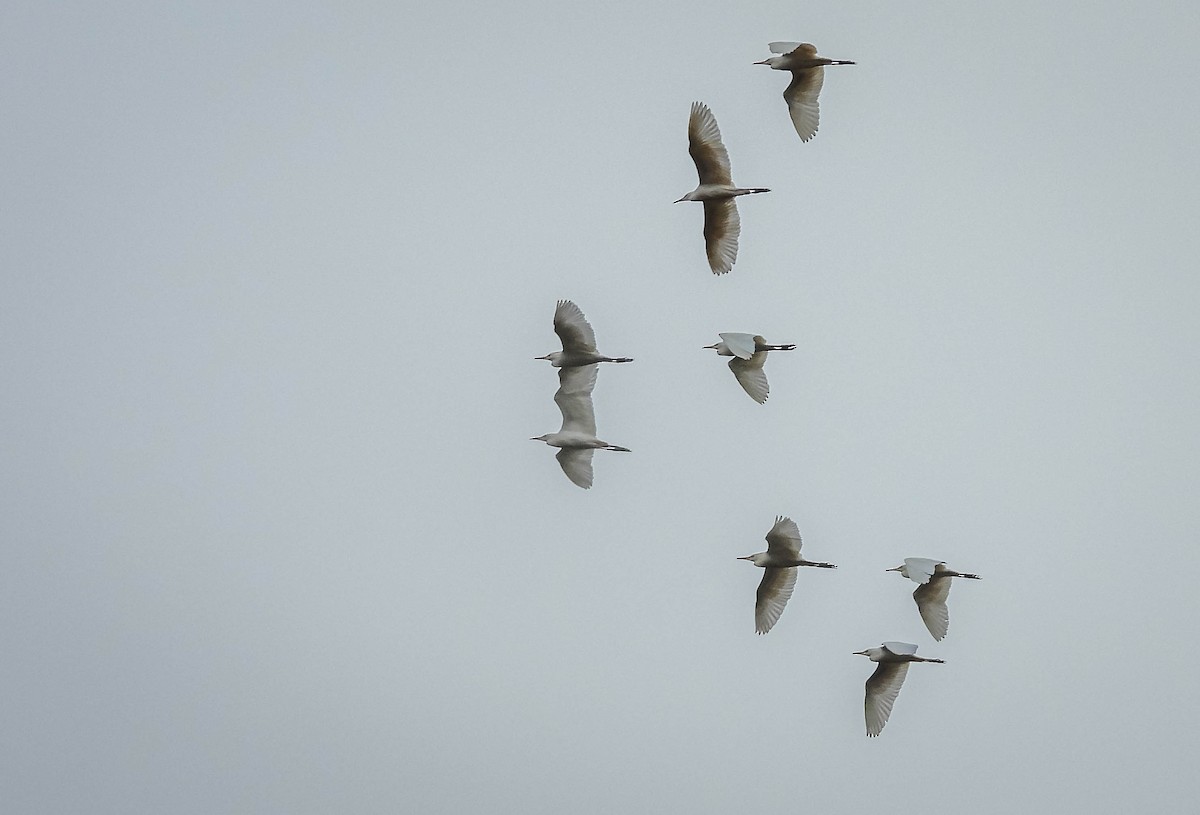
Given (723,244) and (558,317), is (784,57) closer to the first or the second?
(723,244)

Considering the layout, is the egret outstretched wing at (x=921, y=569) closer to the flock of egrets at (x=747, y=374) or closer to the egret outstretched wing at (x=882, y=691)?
the flock of egrets at (x=747, y=374)

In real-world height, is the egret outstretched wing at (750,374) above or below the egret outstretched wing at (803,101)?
below

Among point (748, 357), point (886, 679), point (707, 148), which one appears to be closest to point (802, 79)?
point (707, 148)

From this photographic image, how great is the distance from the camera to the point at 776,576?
38.9 m

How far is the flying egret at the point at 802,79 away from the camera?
120ft

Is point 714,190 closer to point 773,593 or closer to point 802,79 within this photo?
point 802,79

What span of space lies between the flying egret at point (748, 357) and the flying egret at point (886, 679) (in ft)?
19.0

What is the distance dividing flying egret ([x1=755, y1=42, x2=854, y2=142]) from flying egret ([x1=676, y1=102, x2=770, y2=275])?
1501 millimetres

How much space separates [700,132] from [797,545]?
8481mm

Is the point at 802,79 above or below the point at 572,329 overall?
above

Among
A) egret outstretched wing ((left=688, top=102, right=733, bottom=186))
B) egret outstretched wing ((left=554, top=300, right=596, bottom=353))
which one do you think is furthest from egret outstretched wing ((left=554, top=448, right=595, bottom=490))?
egret outstretched wing ((left=688, top=102, right=733, bottom=186))

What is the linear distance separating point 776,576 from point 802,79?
9.96 metres

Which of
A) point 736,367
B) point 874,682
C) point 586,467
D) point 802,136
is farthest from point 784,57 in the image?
point 874,682

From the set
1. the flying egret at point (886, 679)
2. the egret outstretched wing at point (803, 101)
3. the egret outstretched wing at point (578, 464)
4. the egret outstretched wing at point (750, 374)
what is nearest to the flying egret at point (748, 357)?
the egret outstretched wing at point (750, 374)
